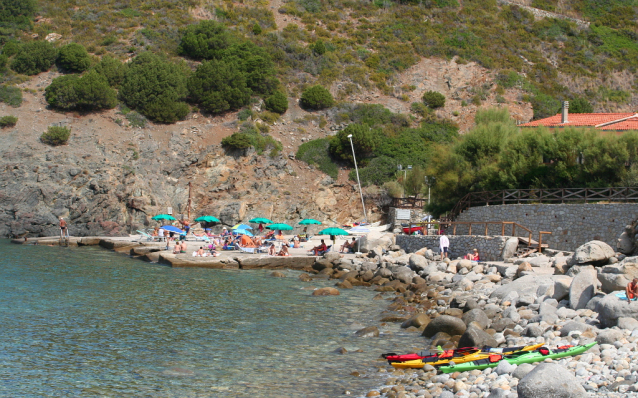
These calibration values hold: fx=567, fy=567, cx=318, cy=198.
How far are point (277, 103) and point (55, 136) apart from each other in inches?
782

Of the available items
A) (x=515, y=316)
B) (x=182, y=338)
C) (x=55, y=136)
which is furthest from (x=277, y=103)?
(x=515, y=316)

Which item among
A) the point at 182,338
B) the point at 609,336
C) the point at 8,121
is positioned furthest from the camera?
the point at 8,121

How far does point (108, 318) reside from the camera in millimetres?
15820

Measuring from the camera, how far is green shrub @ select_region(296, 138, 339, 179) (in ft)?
165

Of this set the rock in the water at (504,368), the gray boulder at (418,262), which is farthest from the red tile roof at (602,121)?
the rock in the water at (504,368)

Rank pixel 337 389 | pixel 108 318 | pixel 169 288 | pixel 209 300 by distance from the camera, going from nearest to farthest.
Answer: pixel 337 389, pixel 108 318, pixel 209 300, pixel 169 288

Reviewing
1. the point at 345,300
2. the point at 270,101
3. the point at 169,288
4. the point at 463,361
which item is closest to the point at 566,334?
the point at 463,361

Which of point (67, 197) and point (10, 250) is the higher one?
point (67, 197)

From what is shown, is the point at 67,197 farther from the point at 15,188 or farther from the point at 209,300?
the point at 209,300

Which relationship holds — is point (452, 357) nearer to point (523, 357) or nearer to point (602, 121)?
point (523, 357)

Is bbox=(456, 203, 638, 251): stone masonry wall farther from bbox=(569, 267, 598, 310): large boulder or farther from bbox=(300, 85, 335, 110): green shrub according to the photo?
bbox=(300, 85, 335, 110): green shrub

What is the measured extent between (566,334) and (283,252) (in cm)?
1855

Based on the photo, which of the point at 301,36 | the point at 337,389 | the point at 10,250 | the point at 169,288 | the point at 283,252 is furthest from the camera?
the point at 301,36

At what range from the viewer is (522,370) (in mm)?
9594
